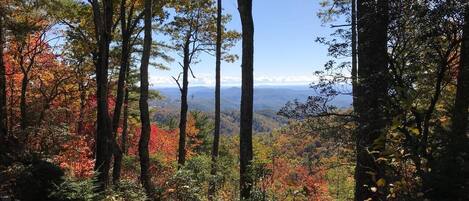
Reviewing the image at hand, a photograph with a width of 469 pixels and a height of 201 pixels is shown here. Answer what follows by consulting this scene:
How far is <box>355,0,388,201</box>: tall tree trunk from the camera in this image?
5930 mm

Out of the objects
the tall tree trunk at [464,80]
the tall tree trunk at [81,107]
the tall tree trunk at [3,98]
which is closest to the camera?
the tall tree trunk at [464,80]

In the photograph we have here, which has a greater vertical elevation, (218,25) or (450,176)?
(218,25)

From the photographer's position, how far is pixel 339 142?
7.26 metres

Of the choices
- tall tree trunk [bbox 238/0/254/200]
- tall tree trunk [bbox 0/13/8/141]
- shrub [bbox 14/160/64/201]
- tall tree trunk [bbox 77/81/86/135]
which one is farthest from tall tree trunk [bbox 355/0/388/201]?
tall tree trunk [bbox 77/81/86/135]

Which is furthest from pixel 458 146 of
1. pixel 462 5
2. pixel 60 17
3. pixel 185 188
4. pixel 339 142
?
pixel 60 17

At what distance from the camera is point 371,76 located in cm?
603

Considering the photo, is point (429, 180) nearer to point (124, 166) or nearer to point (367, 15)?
point (367, 15)

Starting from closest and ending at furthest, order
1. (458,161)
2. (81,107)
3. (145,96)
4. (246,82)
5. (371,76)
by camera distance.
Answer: (458,161) < (371,76) < (246,82) < (145,96) < (81,107)

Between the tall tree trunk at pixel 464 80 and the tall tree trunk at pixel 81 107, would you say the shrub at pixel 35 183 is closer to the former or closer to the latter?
the tall tree trunk at pixel 464 80

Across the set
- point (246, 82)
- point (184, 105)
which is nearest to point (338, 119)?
point (246, 82)

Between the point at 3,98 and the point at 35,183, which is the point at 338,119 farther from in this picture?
the point at 3,98

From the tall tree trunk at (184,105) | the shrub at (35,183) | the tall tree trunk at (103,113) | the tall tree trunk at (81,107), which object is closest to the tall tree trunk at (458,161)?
the shrub at (35,183)

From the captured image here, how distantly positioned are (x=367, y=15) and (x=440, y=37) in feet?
4.06

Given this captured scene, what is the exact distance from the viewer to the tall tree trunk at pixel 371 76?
5.93 metres
